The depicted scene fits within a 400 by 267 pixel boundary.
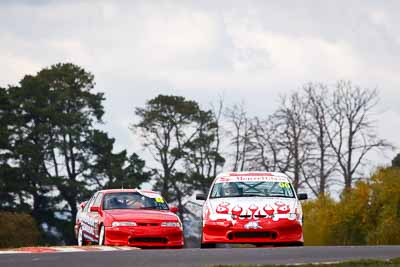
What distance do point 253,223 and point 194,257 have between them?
5.33m

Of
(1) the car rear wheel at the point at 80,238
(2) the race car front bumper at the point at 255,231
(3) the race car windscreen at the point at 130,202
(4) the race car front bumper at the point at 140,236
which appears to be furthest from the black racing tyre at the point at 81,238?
(2) the race car front bumper at the point at 255,231

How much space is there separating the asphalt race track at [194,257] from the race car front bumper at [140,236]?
12.8ft

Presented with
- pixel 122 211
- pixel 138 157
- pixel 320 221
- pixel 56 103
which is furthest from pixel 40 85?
pixel 122 211

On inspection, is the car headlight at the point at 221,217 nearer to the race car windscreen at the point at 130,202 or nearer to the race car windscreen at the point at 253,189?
the race car windscreen at the point at 253,189

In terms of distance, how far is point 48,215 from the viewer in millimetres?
71875

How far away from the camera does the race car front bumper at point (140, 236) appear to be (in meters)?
24.8

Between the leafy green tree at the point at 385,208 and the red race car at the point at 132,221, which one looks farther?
the leafy green tree at the point at 385,208

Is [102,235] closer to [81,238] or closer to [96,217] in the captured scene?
[96,217]

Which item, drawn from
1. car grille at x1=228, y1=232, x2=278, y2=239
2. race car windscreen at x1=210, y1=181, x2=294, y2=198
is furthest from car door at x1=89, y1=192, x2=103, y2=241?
car grille at x1=228, y1=232, x2=278, y2=239

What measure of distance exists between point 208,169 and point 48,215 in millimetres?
11764

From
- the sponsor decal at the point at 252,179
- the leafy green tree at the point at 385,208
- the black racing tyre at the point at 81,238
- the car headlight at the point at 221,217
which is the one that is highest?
the leafy green tree at the point at 385,208

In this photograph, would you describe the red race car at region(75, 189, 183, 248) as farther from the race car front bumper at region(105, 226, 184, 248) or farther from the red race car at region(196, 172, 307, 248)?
the red race car at region(196, 172, 307, 248)

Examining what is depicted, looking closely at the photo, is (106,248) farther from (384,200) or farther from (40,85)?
(40,85)

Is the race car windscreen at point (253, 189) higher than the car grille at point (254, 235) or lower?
higher
